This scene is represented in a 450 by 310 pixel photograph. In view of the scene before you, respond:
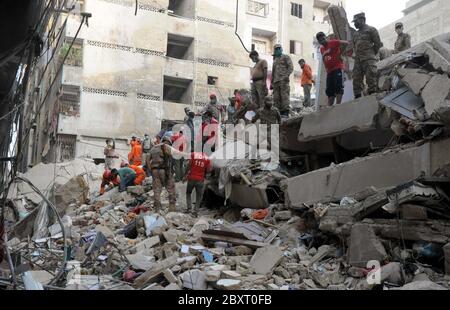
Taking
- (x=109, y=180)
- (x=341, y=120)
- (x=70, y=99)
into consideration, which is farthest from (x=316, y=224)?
(x=70, y=99)

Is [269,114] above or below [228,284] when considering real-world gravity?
above

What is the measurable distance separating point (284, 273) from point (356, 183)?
1.83 metres

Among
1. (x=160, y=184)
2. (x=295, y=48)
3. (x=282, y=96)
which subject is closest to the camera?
(x=160, y=184)

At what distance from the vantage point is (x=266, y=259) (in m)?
5.71

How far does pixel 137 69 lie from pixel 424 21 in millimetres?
19584

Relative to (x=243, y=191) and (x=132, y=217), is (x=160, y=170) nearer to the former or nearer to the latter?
(x=132, y=217)

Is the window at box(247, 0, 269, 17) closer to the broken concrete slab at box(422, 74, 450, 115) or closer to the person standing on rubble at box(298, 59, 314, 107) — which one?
the person standing on rubble at box(298, 59, 314, 107)

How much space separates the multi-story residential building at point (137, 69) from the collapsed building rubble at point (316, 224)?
13.8 m

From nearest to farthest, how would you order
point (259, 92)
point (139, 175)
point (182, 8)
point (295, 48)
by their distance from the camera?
1. point (259, 92)
2. point (139, 175)
3. point (182, 8)
4. point (295, 48)

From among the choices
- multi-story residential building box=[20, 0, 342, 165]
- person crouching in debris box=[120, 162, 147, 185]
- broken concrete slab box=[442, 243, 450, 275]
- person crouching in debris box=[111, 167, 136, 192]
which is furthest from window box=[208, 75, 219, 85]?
broken concrete slab box=[442, 243, 450, 275]

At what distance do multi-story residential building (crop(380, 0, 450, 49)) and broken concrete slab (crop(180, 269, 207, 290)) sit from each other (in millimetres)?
28228

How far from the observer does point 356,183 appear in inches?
257

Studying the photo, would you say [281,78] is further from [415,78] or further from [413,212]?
[413,212]
